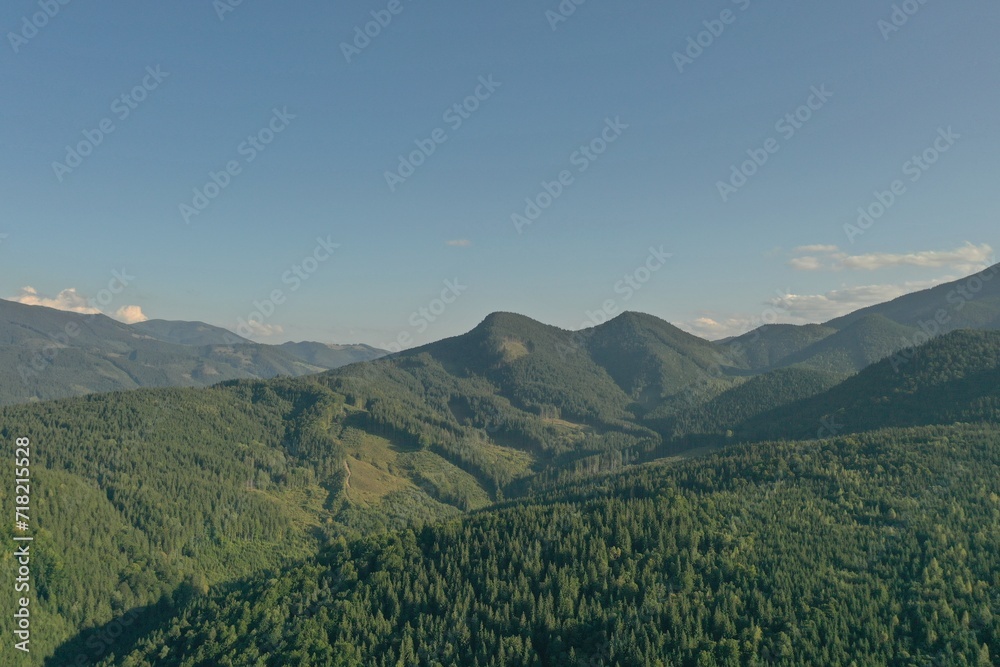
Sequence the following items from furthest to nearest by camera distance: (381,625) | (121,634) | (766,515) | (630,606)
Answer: (121,634), (766,515), (381,625), (630,606)

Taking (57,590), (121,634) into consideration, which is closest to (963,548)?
(121,634)

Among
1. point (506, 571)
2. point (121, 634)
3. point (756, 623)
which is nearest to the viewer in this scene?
point (756, 623)

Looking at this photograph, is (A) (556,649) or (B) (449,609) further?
(B) (449,609)

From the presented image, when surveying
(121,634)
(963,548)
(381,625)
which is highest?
(963,548)

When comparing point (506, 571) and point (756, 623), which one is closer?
point (756, 623)

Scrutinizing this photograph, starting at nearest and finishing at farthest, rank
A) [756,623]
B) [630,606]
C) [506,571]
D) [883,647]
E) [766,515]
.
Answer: [883,647], [756,623], [630,606], [506,571], [766,515]

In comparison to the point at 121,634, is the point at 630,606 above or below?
above

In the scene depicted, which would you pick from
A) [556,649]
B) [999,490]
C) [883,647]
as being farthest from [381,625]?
[999,490]

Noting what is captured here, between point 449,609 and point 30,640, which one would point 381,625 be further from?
point 30,640

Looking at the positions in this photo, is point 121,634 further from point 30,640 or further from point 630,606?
point 630,606
